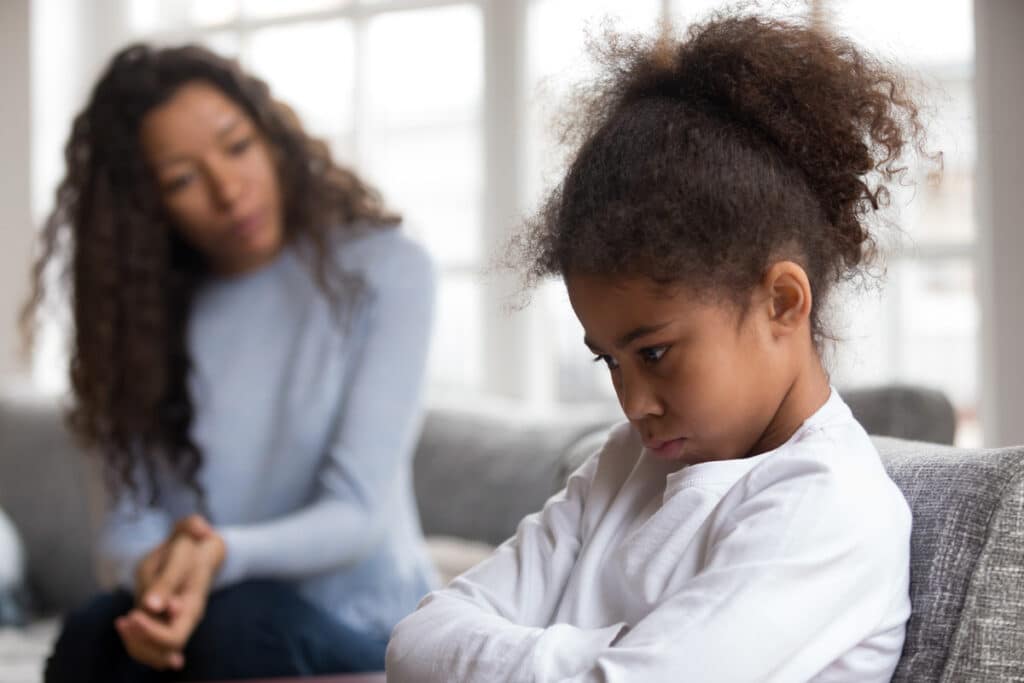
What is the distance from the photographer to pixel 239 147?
1.85 m

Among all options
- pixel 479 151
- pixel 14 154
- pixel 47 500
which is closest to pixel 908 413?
pixel 479 151

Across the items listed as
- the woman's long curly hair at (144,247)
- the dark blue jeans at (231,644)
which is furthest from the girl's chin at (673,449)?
the woman's long curly hair at (144,247)

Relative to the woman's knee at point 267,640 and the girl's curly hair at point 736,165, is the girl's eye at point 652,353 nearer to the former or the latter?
the girl's curly hair at point 736,165

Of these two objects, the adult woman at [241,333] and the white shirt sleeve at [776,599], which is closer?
the white shirt sleeve at [776,599]

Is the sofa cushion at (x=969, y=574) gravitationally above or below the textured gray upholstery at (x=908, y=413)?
above

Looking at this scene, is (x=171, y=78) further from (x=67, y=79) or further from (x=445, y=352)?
(x=67, y=79)

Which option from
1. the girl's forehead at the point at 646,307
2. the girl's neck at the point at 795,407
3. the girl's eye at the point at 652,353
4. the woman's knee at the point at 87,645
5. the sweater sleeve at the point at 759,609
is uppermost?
the girl's forehead at the point at 646,307

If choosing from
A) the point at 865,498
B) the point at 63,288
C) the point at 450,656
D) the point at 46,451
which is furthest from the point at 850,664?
the point at 46,451

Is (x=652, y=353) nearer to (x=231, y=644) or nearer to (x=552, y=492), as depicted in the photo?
(x=231, y=644)

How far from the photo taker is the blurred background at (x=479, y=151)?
243 centimetres

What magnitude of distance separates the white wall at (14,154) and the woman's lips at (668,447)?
11.0 feet

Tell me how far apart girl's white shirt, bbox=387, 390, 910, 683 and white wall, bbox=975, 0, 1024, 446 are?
1647 millimetres

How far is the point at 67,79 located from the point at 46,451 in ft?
4.92

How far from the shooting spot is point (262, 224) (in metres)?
1.88
